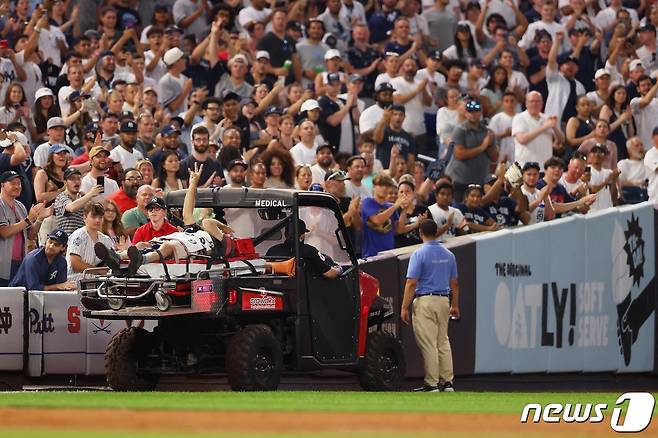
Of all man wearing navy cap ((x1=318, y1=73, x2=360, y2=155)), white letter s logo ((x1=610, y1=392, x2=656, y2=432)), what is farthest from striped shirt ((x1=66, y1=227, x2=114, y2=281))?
man wearing navy cap ((x1=318, y1=73, x2=360, y2=155))

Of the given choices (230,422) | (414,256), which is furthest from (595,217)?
(230,422)

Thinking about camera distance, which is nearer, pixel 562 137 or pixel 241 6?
pixel 562 137

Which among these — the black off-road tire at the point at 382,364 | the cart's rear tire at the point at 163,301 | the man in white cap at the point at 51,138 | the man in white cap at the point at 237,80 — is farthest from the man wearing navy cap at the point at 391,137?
the cart's rear tire at the point at 163,301

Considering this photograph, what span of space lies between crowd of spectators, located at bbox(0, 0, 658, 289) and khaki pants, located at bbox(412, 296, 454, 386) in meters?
2.49

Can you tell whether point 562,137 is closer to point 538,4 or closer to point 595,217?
point 595,217

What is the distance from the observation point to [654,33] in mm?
30656

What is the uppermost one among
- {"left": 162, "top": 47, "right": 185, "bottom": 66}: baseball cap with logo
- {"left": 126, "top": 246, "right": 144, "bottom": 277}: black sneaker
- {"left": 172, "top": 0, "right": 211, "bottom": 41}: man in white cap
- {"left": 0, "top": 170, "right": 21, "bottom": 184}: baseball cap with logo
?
{"left": 172, "top": 0, "right": 211, "bottom": 41}: man in white cap

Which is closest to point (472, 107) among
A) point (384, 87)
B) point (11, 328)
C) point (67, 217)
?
point (384, 87)

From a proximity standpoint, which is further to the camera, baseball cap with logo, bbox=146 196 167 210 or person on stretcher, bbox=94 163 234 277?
baseball cap with logo, bbox=146 196 167 210

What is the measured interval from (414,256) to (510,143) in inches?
321

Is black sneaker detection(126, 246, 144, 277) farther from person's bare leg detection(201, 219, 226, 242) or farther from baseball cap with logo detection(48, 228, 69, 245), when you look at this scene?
baseball cap with logo detection(48, 228, 69, 245)

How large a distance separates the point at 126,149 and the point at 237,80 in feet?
15.3

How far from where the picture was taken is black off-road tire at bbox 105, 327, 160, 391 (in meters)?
15.8

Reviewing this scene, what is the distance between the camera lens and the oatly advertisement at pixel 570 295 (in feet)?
69.6
